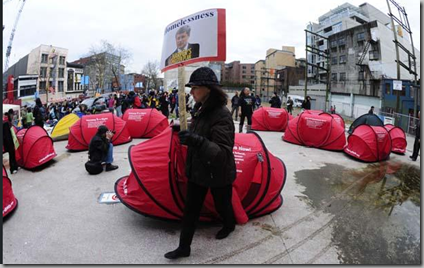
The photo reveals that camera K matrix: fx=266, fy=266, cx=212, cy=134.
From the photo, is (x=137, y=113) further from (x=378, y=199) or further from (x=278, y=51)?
(x=278, y=51)

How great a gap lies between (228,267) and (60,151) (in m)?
6.74

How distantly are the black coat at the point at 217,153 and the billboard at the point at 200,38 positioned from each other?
2.21ft

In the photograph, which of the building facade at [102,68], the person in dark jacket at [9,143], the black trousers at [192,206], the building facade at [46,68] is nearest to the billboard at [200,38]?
the black trousers at [192,206]

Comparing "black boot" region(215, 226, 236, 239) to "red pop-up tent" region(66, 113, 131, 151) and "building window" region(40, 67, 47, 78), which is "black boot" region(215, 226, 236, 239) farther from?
"building window" region(40, 67, 47, 78)

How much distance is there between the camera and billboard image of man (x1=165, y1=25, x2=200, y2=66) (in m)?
2.88

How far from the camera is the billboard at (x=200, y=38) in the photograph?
283cm

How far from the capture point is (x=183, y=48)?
9.71 feet

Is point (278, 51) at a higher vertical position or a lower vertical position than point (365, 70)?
higher

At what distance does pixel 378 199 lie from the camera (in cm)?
438

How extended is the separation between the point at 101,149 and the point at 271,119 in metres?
7.61

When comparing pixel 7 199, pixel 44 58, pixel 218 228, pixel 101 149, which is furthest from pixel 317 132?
pixel 44 58

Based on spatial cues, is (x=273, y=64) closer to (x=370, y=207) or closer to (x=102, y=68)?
(x=102, y=68)

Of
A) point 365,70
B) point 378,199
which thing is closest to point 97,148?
point 378,199

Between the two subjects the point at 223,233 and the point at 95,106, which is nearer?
the point at 223,233
